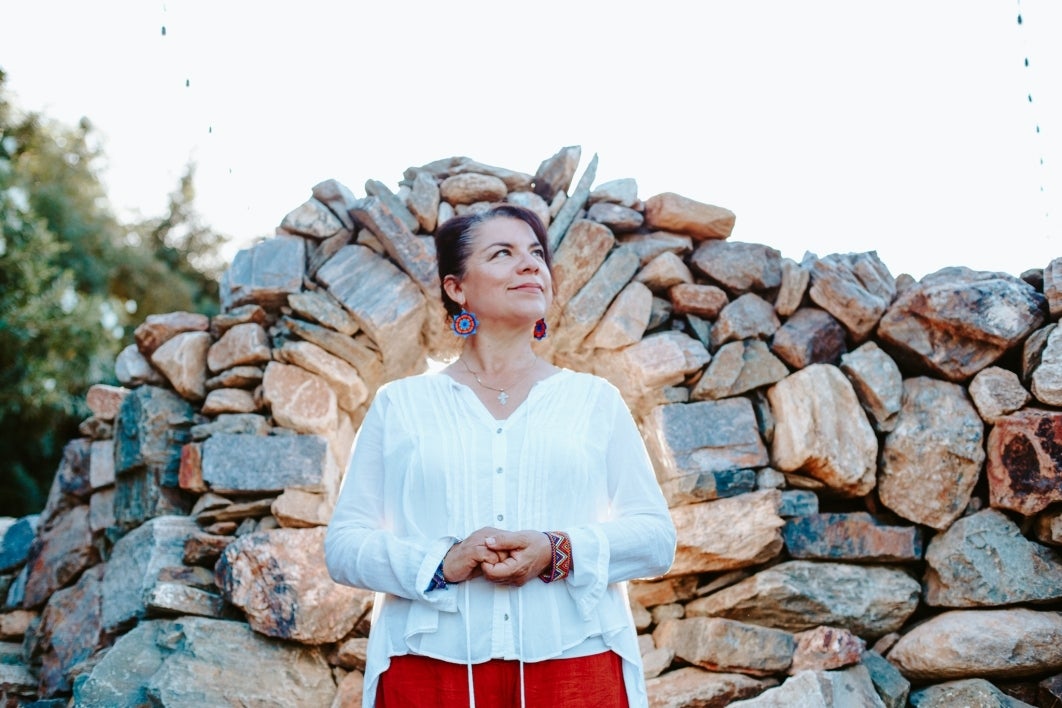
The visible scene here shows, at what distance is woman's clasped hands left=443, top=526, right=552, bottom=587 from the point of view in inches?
70.3

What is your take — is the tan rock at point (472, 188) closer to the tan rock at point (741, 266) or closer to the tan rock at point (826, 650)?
the tan rock at point (741, 266)

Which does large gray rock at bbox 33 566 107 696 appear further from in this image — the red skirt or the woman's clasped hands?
the woman's clasped hands

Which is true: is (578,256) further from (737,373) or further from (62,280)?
(62,280)

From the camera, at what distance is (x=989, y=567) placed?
3.34 metres

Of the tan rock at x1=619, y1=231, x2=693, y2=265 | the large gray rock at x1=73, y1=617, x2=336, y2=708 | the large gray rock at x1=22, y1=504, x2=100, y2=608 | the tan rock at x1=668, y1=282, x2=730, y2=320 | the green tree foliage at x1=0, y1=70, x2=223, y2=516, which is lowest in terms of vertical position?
the large gray rock at x1=73, y1=617, x2=336, y2=708

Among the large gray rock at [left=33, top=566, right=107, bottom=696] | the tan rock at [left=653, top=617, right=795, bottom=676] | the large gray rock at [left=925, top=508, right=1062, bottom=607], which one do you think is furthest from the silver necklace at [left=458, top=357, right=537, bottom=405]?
the large gray rock at [left=33, top=566, right=107, bottom=696]

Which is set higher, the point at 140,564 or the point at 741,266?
the point at 741,266

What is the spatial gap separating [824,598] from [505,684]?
76.8 inches

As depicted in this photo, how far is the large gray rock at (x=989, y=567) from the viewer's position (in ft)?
10.8

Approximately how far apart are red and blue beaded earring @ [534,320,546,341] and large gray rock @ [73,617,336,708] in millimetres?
1715

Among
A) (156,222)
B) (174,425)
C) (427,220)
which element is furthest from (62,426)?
(427,220)

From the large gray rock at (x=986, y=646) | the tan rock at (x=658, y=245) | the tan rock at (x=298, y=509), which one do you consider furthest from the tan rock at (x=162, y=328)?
the large gray rock at (x=986, y=646)

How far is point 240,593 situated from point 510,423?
1.82 m

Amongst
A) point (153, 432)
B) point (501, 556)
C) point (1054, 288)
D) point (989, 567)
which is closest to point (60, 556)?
point (153, 432)
